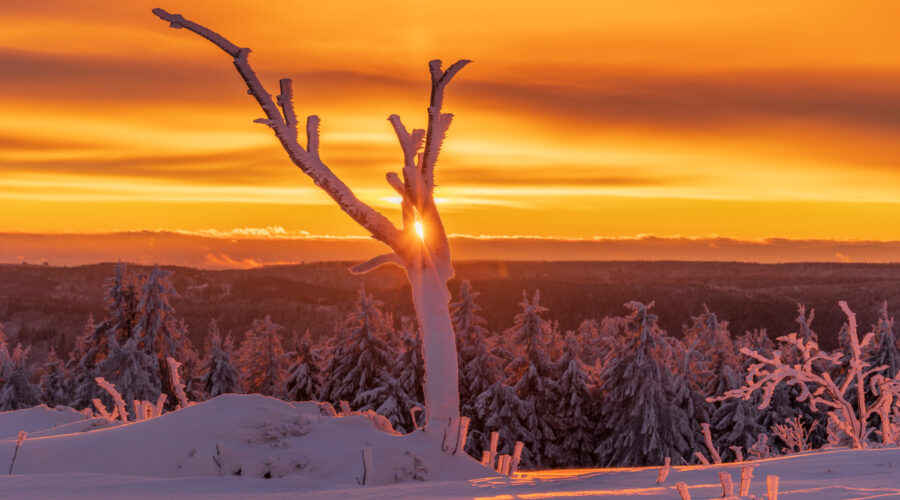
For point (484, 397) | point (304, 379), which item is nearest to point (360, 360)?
point (304, 379)

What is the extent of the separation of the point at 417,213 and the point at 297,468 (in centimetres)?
499

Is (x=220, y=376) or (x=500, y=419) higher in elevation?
(x=220, y=376)

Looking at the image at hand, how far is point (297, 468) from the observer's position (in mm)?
10961

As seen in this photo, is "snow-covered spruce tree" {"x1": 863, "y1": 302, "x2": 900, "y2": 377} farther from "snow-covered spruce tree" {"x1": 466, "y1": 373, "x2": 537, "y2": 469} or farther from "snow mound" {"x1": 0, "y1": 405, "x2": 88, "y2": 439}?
"snow mound" {"x1": 0, "y1": 405, "x2": 88, "y2": 439}

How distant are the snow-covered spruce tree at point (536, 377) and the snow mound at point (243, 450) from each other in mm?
30328

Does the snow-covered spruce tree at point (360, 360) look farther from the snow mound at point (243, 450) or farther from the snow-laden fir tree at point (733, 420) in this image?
the snow mound at point (243, 450)

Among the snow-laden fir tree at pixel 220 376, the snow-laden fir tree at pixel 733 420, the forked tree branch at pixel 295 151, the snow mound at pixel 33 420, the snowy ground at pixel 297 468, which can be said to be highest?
the forked tree branch at pixel 295 151

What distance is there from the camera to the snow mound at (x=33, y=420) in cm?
1633

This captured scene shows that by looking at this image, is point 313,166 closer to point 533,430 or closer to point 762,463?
point 762,463

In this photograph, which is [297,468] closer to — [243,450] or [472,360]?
[243,450]

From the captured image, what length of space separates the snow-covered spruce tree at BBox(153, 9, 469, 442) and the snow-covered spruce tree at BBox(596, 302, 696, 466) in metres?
30.3

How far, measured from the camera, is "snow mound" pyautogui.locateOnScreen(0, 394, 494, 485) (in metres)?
10.9

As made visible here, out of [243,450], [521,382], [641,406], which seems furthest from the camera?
[521,382]

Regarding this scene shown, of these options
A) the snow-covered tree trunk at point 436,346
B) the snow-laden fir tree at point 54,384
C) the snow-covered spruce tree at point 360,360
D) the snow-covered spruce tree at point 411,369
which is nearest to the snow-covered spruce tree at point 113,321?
the snow-laden fir tree at point 54,384
